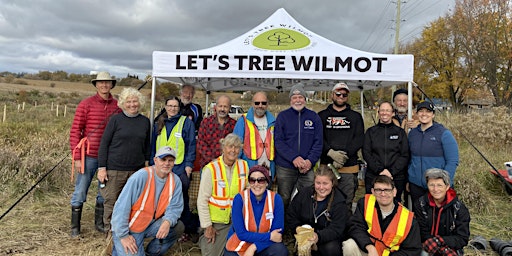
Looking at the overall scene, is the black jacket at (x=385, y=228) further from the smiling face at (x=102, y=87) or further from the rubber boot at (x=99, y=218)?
the smiling face at (x=102, y=87)

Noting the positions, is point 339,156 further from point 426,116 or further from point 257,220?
point 257,220

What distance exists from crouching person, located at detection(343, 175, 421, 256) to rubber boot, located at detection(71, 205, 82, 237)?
2.91m

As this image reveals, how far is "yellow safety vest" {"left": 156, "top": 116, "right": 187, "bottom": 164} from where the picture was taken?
11.7 feet

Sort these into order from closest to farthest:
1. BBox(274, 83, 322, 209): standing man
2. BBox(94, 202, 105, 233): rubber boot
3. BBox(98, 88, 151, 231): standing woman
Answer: BBox(98, 88, 151, 231): standing woman, BBox(274, 83, 322, 209): standing man, BBox(94, 202, 105, 233): rubber boot

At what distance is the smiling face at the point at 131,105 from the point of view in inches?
131

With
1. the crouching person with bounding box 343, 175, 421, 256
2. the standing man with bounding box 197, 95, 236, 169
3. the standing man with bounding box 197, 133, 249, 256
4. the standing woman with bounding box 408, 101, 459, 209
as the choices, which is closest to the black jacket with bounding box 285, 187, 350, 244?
the crouching person with bounding box 343, 175, 421, 256

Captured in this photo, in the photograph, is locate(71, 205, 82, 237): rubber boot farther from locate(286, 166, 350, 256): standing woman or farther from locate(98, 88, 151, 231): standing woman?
locate(286, 166, 350, 256): standing woman

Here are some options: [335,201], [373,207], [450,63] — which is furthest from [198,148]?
[450,63]

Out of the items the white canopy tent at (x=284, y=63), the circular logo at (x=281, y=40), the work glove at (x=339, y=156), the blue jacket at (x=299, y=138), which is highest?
the circular logo at (x=281, y=40)

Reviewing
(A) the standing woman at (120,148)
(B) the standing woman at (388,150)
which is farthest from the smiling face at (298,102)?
(A) the standing woman at (120,148)

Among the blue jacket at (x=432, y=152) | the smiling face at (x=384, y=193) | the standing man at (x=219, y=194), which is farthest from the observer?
the blue jacket at (x=432, y=152)

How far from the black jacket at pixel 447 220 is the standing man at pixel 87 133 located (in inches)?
132

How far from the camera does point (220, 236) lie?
3.08 metres

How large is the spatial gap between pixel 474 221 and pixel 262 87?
4.38 meters
